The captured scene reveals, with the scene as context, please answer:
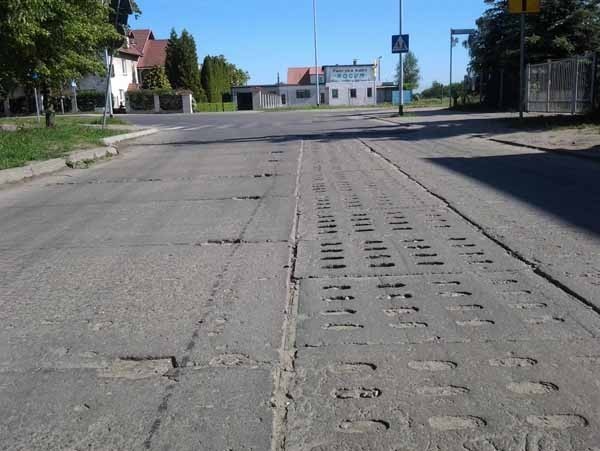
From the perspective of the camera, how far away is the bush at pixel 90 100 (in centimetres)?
6262

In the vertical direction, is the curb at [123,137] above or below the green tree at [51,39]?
below

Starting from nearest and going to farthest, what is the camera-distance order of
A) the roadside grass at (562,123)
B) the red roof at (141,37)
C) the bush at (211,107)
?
1. the roadside grass at (562,123)
2. the bush at (211,107)
3. the red roof at (141,37)

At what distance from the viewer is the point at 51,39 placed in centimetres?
1914

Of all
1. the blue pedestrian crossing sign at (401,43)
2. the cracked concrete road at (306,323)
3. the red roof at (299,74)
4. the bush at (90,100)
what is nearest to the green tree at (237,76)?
the red roof at (299,74)

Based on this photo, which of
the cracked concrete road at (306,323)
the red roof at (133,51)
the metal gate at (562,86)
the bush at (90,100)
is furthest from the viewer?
the red roof at (133,51)

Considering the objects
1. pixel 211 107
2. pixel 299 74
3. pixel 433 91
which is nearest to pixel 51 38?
pixel 211 107

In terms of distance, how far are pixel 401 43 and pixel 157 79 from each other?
138 ft

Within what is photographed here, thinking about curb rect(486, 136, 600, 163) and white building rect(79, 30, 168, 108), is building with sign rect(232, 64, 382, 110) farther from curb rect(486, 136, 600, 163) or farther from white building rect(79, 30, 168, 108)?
curb rect(486, 136, 600, 163)

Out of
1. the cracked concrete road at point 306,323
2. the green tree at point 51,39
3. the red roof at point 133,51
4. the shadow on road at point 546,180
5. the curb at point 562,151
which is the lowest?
the cracked concrete road at point 306,323

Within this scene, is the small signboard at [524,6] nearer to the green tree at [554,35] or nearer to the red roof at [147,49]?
the green tree at [554,35]

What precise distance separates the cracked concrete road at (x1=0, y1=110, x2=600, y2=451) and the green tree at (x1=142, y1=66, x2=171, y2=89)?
2527 inches

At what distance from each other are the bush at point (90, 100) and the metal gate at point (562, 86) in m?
47.0

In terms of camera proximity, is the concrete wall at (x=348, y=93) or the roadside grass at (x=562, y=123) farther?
the concrete wall at (x=348, y=93)

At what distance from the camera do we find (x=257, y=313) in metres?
4.24
